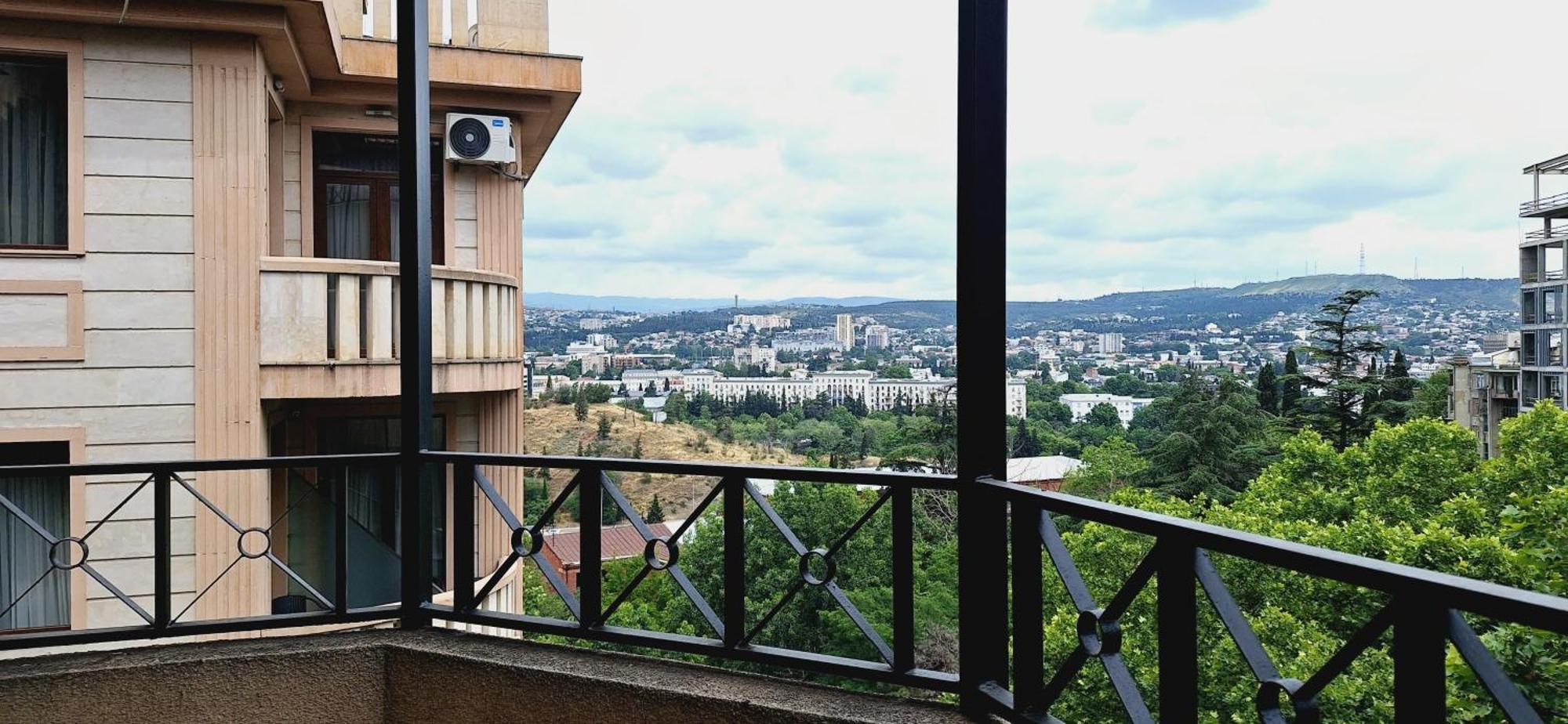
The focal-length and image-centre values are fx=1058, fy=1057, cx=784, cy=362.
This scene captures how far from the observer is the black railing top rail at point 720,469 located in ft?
6.52

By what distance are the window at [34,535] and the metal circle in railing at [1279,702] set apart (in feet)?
16.4

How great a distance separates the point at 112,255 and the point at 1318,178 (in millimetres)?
29537

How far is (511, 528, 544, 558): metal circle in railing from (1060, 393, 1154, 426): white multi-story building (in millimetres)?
6621

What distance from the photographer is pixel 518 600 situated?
6.50 metres

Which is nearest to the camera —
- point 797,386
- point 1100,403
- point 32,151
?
point 32,151

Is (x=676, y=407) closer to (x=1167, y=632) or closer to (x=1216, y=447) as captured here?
(x=1167, y=632)

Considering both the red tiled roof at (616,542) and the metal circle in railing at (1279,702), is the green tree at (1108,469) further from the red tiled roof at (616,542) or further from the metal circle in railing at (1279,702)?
the metal circle in railing at (1279,702)

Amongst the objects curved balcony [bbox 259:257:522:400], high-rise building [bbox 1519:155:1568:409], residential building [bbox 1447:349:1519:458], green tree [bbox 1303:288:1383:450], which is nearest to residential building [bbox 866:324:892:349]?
curved balcony [bbox 259:257:522:400]

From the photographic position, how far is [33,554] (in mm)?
4703

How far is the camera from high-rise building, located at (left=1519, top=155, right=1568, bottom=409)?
39.7 feet

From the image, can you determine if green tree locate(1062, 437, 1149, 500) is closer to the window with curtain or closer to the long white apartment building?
the long white apartment building

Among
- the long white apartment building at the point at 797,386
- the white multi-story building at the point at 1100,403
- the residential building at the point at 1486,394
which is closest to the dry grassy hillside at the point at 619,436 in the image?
the long white apartment building at the point at 797,386

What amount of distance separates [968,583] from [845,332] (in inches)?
255

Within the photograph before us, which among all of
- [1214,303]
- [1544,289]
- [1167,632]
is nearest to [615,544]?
[1167,632]
